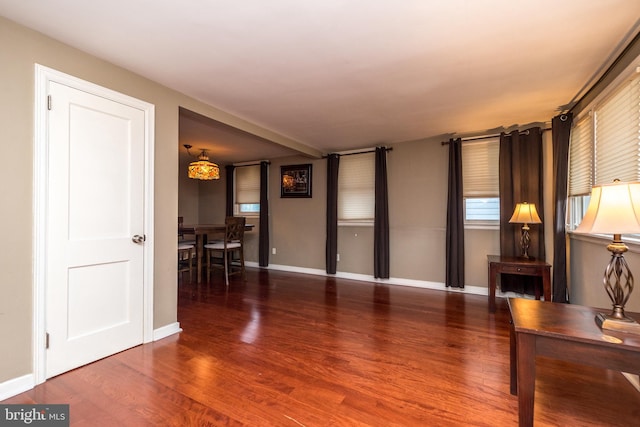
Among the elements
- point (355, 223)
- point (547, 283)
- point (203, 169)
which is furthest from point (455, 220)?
point (203, 169)

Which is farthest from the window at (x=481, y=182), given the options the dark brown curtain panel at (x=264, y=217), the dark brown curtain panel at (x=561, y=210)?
the dark brown curtain panel at (x=264, y=217)

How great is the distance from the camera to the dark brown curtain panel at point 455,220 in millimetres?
3975

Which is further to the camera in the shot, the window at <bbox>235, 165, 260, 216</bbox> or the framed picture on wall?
the window at <bbox>235, 165, 260, 216</bbox>

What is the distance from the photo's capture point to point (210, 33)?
181cm

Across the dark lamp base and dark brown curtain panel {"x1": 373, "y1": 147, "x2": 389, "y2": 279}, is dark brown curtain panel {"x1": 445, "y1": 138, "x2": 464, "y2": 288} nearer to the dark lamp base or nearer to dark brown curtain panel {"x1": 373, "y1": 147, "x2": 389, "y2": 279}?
dark brown curtain panel {"x1": 373, "y1": 147, "x2": 389, "y2": 279}

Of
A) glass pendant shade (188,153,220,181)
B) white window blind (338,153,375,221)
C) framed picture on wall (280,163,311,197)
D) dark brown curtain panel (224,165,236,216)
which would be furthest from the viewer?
dark brown curtain panel (224,165,236,216)

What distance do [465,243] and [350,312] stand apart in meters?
2.09

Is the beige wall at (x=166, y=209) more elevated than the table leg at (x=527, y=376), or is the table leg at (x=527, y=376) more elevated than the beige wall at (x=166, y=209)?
the beige wall at (x=166, y=209)

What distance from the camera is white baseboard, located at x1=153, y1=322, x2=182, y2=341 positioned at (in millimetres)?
2467

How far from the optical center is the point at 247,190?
6129 mm

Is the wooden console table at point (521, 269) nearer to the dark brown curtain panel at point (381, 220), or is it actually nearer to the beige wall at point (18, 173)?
the dark brown curtain panel at point (381, 220)

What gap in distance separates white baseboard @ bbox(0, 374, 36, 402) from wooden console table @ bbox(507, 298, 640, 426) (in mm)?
2774

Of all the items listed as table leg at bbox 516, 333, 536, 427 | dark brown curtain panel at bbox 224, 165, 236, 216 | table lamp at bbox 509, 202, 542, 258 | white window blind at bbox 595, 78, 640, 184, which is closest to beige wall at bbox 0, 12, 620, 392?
table lamp at bbox 509, 202, 542, 258

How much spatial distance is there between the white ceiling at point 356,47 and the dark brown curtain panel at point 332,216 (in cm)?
196
